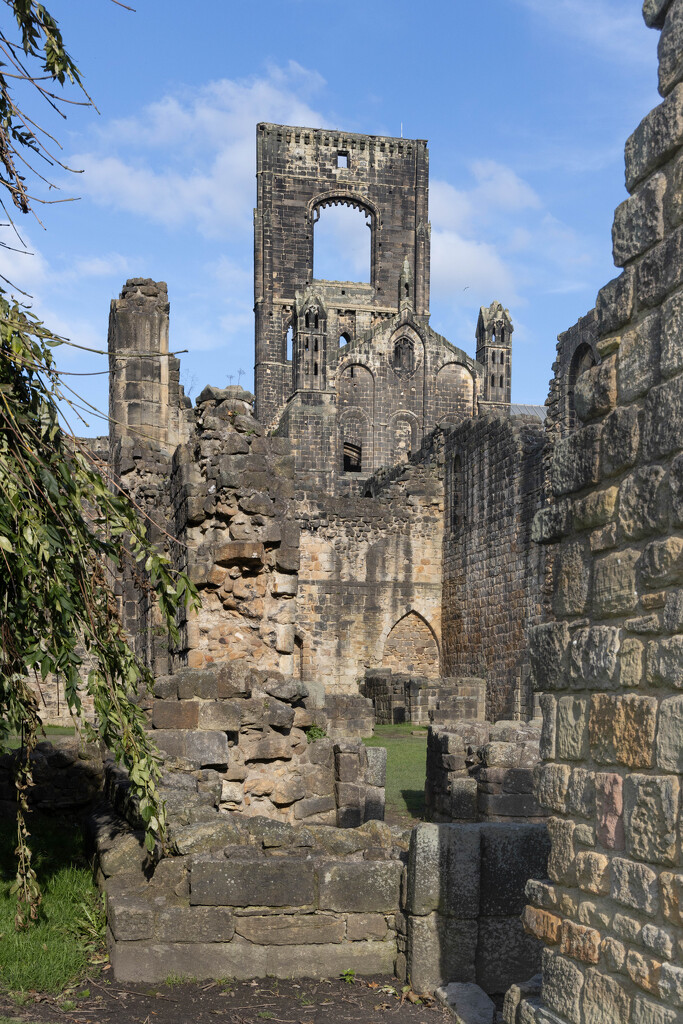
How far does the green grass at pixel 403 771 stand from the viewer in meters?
10.6

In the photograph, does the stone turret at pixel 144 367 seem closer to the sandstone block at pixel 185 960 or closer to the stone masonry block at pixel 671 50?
the sandstone block at pixel 185 960

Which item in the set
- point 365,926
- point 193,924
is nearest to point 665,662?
point 365,926

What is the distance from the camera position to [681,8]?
3350 mm

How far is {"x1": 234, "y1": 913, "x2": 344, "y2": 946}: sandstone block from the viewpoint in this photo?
512cm

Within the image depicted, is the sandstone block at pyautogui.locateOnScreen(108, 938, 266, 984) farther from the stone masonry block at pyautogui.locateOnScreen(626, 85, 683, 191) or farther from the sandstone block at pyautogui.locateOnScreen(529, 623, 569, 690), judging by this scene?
the stone masonry block at pyautogui.locateOnScreen(626, 85, 683, 191)

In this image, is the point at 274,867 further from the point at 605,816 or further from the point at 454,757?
the point at 454,757

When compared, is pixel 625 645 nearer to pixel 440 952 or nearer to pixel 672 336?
pixel 672 336

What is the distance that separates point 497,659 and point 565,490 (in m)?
Answer: 17.8

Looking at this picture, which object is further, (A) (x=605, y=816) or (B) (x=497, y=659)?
(B) (x=497, y=659)

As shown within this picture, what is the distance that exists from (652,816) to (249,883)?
246cm

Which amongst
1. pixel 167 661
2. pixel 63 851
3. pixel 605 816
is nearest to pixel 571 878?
pixel 605 816

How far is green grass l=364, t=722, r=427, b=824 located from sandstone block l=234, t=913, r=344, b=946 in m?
4.71

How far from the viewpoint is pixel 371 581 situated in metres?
24.7

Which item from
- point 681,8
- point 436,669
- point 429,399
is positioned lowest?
point 436,669
